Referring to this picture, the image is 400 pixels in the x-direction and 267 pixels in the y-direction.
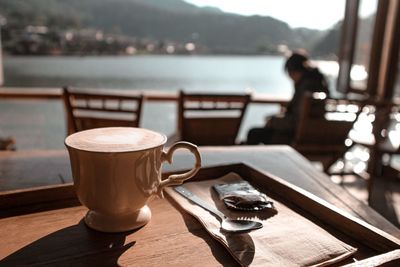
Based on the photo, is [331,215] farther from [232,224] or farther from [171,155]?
[171,155]

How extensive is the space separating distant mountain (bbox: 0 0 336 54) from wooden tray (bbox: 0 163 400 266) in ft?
10.8

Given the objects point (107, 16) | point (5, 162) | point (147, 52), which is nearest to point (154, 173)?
point (5, 162)

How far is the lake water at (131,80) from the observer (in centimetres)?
370

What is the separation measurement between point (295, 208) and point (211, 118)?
1.23 meters

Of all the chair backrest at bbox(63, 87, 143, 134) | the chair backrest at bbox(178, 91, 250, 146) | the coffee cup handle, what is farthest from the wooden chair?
the coffee cup handle

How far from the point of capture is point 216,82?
7219mm

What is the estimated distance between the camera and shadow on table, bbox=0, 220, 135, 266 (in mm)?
584

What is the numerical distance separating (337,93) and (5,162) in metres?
3.87

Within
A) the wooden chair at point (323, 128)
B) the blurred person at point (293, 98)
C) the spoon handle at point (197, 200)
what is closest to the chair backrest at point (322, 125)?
the wooden chair at point (323, 128)

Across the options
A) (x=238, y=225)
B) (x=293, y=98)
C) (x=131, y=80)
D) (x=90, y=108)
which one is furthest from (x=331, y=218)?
(x=131, y=80)

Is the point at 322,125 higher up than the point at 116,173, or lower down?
lower down

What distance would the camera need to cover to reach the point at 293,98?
9.77 feet

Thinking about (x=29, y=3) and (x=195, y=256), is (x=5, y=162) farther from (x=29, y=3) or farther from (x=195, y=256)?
(x=29, y=3)

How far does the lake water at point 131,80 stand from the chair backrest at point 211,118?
15.4 inches
